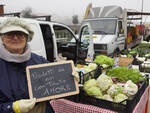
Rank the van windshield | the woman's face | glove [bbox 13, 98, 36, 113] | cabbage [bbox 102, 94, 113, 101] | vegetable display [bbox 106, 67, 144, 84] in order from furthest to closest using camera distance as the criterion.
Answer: the van windshield
vegetable display [bbox 106, 67, 144, 84]
cabbage [bbox 102, 94, 113, 101]
the woman's face
glove [bbox 13, 98, 36, 113]

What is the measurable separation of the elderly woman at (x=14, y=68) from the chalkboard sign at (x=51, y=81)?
8 centimetres

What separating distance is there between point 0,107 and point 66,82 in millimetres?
674

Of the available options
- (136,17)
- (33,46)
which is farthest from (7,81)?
(136,17)

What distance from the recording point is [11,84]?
146cm

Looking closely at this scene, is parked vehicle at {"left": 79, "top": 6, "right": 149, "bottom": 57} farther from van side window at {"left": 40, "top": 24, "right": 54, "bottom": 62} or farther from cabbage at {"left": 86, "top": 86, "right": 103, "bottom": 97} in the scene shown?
cabbage at {"left": 86, "top": 86, "right": 103, "bottom": 97}

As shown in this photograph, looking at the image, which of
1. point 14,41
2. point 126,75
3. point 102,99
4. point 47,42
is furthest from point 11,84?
point 47,42

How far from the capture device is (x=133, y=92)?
2010mm

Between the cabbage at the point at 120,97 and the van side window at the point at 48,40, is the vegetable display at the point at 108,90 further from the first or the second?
the van side window at the point at 48,40

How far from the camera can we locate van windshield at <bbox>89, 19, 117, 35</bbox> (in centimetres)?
799

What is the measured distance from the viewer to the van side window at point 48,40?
14.2ft

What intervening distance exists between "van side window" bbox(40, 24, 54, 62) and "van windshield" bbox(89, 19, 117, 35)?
13.9 ft

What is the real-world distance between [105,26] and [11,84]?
23.7 ft

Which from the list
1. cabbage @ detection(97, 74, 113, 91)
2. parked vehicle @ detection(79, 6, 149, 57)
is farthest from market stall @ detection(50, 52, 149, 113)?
parked vehicle @ detection(79, 6, 149, 57)

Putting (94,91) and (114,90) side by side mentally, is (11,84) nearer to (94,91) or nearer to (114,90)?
(94,91)
